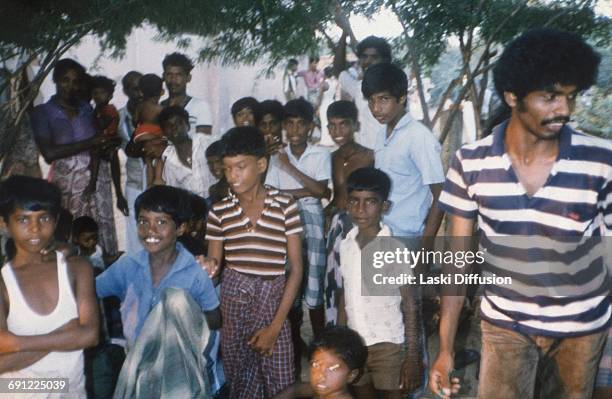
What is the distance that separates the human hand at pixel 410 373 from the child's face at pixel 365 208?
0.57 m

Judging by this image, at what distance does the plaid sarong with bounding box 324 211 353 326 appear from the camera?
298cm

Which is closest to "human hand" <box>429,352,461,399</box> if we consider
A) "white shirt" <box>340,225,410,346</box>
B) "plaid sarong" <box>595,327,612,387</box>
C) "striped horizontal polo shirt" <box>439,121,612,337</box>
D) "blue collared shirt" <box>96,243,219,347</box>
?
"striped horizontal polo shirt" <box>439,121,612,337</box>

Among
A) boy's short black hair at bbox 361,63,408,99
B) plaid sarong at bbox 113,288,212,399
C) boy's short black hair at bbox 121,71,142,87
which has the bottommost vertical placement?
plaid sarong at bbox 113,288,212,399

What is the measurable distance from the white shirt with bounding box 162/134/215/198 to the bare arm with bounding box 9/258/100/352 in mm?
1472

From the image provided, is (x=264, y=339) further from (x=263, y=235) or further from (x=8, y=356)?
(x=8, y=356)

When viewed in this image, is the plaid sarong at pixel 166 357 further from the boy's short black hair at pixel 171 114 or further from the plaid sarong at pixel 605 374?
the boy's short black hair at pixel 171 114

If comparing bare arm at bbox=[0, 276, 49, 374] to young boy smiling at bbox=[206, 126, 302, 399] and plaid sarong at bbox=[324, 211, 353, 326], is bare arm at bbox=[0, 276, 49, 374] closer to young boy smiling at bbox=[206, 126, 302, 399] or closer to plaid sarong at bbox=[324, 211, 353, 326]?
young boy smiling at bbox=[206, 126, 302, 399]

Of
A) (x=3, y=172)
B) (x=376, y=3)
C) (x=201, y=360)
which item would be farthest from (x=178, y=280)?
(x=376, y=3)

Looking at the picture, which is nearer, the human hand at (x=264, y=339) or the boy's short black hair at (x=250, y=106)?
the human hand at (x=264, y=339)

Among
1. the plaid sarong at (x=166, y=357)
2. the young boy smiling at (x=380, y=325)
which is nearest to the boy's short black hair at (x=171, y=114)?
the young boy smiling at (x=380, y=325)

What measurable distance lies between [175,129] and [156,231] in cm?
135

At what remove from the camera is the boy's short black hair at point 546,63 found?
1.76 metres

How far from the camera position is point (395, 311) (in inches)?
98.1

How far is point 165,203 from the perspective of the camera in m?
2.42
